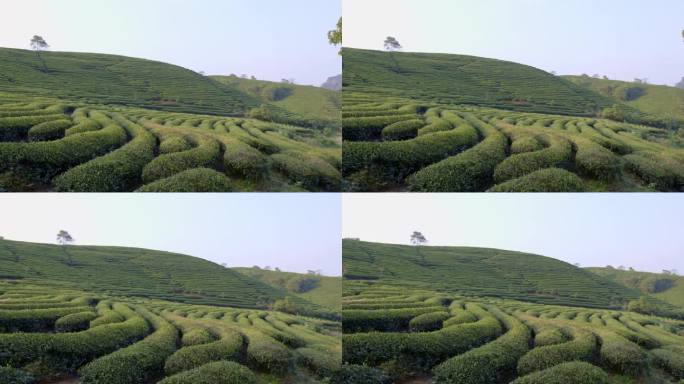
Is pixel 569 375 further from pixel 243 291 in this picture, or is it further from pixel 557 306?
pixel 243 291

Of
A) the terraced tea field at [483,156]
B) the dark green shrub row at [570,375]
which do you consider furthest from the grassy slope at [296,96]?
the dark green shrub row at [570,375]

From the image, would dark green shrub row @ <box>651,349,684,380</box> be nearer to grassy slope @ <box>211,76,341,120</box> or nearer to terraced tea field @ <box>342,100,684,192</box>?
terraced tea field @ <box>342,100,684,192</box>

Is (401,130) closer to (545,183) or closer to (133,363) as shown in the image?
(545,183)

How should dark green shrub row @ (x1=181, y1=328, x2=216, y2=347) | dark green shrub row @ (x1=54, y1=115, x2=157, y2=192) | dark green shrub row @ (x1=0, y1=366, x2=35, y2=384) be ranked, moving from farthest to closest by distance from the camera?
dark green shrub row @ (x1=181, y1=328, x2=216, y2=347) → dark green shrub row @ (x1=54, y1=115, x2=157, y2=192) → dark green shrub row @ (x1=0, y1=366, x2=35, y2=384)

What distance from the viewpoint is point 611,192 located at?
1045 centimetres

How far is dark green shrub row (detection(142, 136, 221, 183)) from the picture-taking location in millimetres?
9945

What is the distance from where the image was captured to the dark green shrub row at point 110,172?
9586 millimetres

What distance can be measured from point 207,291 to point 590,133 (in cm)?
884

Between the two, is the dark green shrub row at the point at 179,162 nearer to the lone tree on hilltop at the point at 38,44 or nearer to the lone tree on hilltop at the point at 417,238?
the lone tree on hilltop at the point at 417,238

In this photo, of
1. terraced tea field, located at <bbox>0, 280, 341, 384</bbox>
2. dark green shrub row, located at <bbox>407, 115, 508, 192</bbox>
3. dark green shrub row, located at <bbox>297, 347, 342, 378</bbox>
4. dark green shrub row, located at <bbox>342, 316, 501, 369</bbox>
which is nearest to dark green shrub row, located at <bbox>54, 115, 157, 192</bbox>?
terraced tea field, located at <bbox>0, 280, 341, 384</bbox>

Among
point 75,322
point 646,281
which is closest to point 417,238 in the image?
point 646,281

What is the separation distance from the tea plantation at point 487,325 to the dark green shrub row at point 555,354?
2cm

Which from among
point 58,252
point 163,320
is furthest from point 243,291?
point 58,252

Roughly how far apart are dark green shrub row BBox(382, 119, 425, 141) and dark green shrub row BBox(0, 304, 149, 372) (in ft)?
20.9
